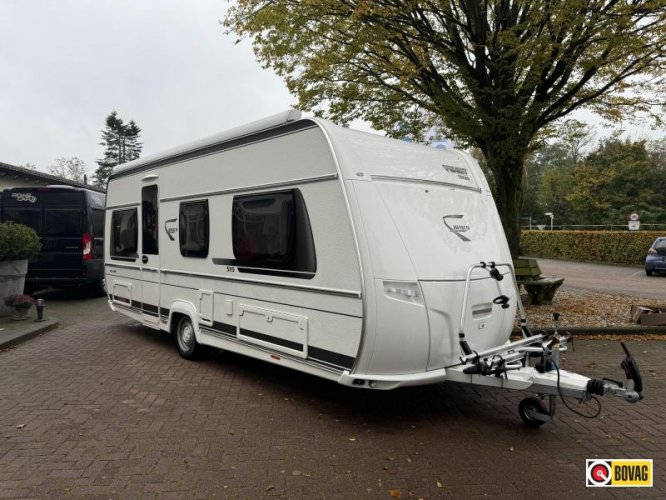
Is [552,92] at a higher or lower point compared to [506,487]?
higher

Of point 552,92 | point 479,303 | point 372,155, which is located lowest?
point 479,303

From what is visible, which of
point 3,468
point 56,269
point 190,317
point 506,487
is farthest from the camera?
point 56,269

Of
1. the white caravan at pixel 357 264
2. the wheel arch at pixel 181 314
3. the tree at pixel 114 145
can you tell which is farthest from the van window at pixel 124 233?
the tree at pixel 114 145

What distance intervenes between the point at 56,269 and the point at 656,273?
806 inches

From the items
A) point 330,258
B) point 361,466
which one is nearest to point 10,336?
point 330,258

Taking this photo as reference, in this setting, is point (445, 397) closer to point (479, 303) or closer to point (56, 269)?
point (479, 303)

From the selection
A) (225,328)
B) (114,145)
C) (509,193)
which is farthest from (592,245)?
(114,145)

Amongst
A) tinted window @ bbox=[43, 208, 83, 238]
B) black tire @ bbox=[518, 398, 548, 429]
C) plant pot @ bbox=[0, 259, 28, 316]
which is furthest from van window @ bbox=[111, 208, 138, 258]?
black tire @ bbox=[518, 398, 548, 429]

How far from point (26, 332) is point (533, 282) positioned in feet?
29.7

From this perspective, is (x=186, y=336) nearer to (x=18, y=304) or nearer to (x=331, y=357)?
(x=331, y=357)

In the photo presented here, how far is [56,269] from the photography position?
1170 cm

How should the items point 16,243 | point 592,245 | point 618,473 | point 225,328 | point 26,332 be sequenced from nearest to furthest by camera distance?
1. point 618,473
2. point 225,328
3. point 26,332
4. point 16,243
5. point 592,245

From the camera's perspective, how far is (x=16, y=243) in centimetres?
902

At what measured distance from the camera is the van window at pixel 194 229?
602 cm
